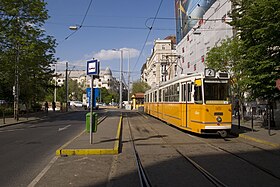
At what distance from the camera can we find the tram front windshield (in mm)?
14984

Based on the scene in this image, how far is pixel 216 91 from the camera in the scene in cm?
1515

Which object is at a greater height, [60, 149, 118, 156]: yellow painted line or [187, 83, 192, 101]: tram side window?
[187, 83, 192, 101]: tram side window

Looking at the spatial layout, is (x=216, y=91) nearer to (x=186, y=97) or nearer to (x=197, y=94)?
(x=197, y=94)

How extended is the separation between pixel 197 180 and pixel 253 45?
11107mm

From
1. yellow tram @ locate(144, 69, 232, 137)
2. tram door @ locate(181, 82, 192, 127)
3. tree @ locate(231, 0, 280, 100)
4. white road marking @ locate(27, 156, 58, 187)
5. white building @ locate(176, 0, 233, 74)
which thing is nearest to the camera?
white road marking @ locate(27, 156, 58, 187)

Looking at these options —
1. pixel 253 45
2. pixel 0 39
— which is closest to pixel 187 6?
pixel 0 39

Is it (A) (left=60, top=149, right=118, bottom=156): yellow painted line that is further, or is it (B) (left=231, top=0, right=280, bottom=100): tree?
(B) (left=231, top=0, right=280, bottom=100): tree

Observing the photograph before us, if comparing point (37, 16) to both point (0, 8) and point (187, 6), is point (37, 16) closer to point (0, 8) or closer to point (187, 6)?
point (0, 8)

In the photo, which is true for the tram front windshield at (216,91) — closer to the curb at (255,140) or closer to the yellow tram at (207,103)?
the yellow tram at (207,103)

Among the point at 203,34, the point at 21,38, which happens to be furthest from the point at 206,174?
the point at 203,34

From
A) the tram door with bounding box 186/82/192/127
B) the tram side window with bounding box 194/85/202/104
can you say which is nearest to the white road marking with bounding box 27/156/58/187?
the tram side window with bounding box 194/85/202/104

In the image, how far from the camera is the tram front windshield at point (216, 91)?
590 inches

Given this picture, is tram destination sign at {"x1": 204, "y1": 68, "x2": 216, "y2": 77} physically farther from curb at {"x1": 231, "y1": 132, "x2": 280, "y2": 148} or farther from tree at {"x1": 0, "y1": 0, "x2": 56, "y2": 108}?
tree at {"x1": 0, "y1": 0, "x2": 56, "y2": 108}

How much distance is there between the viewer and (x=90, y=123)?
1217 centimetres
